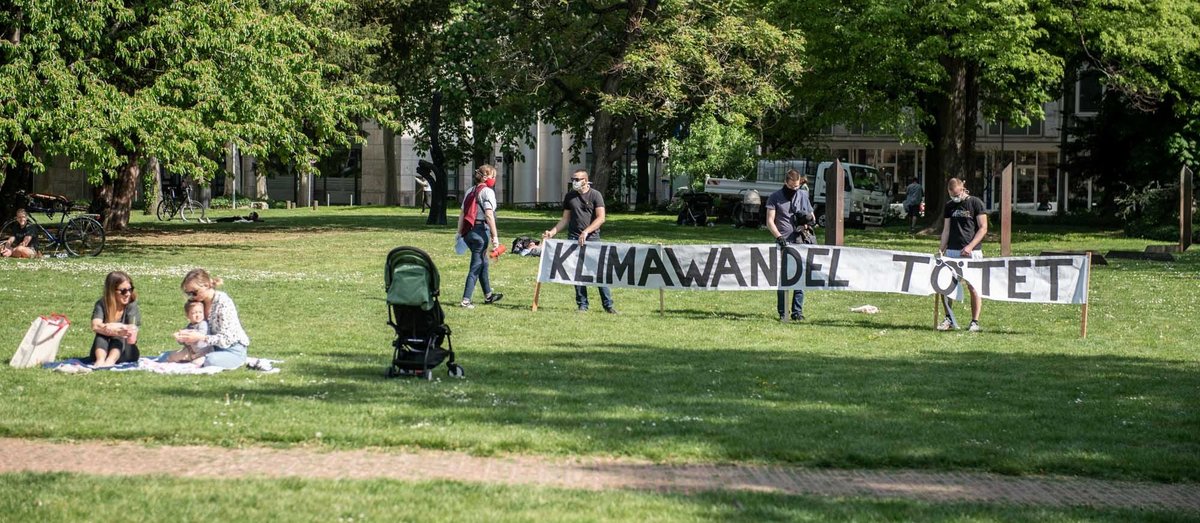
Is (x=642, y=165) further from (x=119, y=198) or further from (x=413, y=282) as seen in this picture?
(x=413, y=282)

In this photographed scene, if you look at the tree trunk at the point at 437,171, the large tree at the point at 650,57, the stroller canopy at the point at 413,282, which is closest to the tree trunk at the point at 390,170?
the tree trunk at the point at 437,171

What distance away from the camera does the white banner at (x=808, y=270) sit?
635 inches

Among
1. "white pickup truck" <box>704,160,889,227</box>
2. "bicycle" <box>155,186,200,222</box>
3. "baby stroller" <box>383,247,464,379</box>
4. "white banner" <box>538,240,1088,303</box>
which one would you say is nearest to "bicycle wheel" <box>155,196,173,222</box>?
"bicycle" <box>155,186,200,222</box>

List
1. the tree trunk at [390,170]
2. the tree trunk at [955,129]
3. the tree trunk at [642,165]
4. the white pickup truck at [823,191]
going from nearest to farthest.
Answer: the tree trunk at [955,129] → the white pickup truck at [823,191] → the tree trunk at [642,165] → the tree trunk at [390,170]

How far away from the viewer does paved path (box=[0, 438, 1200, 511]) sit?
25.0 ft

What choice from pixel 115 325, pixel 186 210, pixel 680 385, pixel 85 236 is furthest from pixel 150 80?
pixel 680 385

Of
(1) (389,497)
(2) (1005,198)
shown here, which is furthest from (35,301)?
(2) (1005,198)

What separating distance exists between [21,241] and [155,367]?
1702 centimetres

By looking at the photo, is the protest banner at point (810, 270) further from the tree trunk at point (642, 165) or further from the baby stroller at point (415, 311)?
the tree trunk at point (642, 165)

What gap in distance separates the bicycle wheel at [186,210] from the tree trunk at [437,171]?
30.7ft

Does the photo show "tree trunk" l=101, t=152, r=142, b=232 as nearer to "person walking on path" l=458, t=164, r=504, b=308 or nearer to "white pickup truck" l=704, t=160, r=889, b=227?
"white pickup truck" l=704, t=160, r=889, b=227

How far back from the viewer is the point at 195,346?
11.7m

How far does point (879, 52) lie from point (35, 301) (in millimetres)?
24294

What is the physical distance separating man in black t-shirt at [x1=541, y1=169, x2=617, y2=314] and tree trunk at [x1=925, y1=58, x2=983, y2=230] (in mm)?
22371
